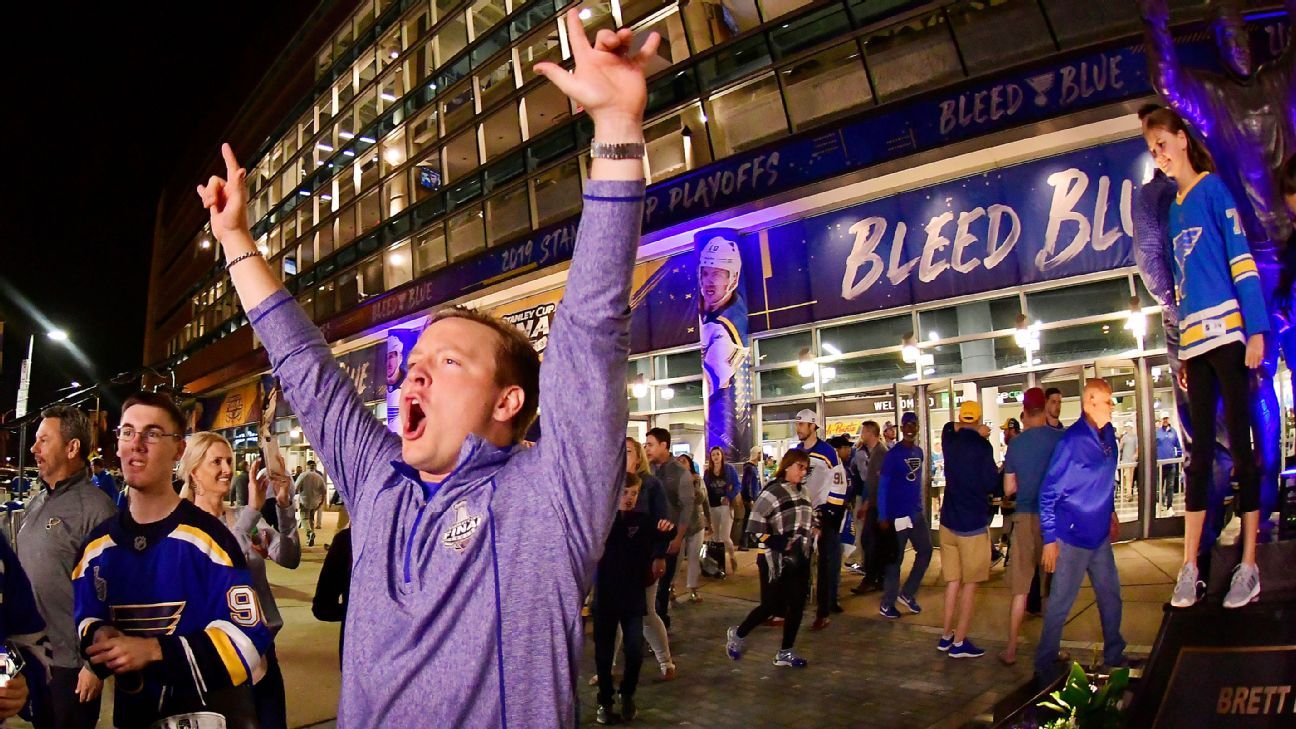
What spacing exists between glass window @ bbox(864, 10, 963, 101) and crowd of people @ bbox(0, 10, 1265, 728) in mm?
8920

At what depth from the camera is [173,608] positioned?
280 cm

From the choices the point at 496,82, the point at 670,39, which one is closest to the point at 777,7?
the point at 670,39

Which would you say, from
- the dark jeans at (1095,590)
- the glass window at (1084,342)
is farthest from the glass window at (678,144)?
the dark jeans at (1095,590)

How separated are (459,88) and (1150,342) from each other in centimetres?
1923

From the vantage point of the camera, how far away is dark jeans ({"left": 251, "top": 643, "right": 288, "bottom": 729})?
12.2 feet

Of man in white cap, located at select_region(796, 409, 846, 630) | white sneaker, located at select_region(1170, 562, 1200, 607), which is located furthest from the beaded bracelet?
man in white cap, located at select_region(796, 409, 846, 630)

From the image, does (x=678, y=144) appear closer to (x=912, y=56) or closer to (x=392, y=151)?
(x=912, y=56)

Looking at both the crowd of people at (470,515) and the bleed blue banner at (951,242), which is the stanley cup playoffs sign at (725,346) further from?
the crowd of people at (470,515)

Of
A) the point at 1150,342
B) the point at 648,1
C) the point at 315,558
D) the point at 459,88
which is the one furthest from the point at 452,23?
the point at 1150,342

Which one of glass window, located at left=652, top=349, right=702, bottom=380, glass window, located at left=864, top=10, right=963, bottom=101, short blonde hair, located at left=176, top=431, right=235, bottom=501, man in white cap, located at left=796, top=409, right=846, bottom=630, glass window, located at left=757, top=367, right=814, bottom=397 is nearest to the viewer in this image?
short blonde hair, located at left=176, top=431, right=235, bottom=501

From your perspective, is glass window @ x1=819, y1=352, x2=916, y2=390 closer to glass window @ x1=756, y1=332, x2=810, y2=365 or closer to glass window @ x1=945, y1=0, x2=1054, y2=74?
glass window @ x1=756, y1=332, x2=810, y2=365

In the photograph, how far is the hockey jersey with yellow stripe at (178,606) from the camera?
2.56 metres

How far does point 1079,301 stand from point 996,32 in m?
4.71

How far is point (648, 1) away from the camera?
18219 mm
